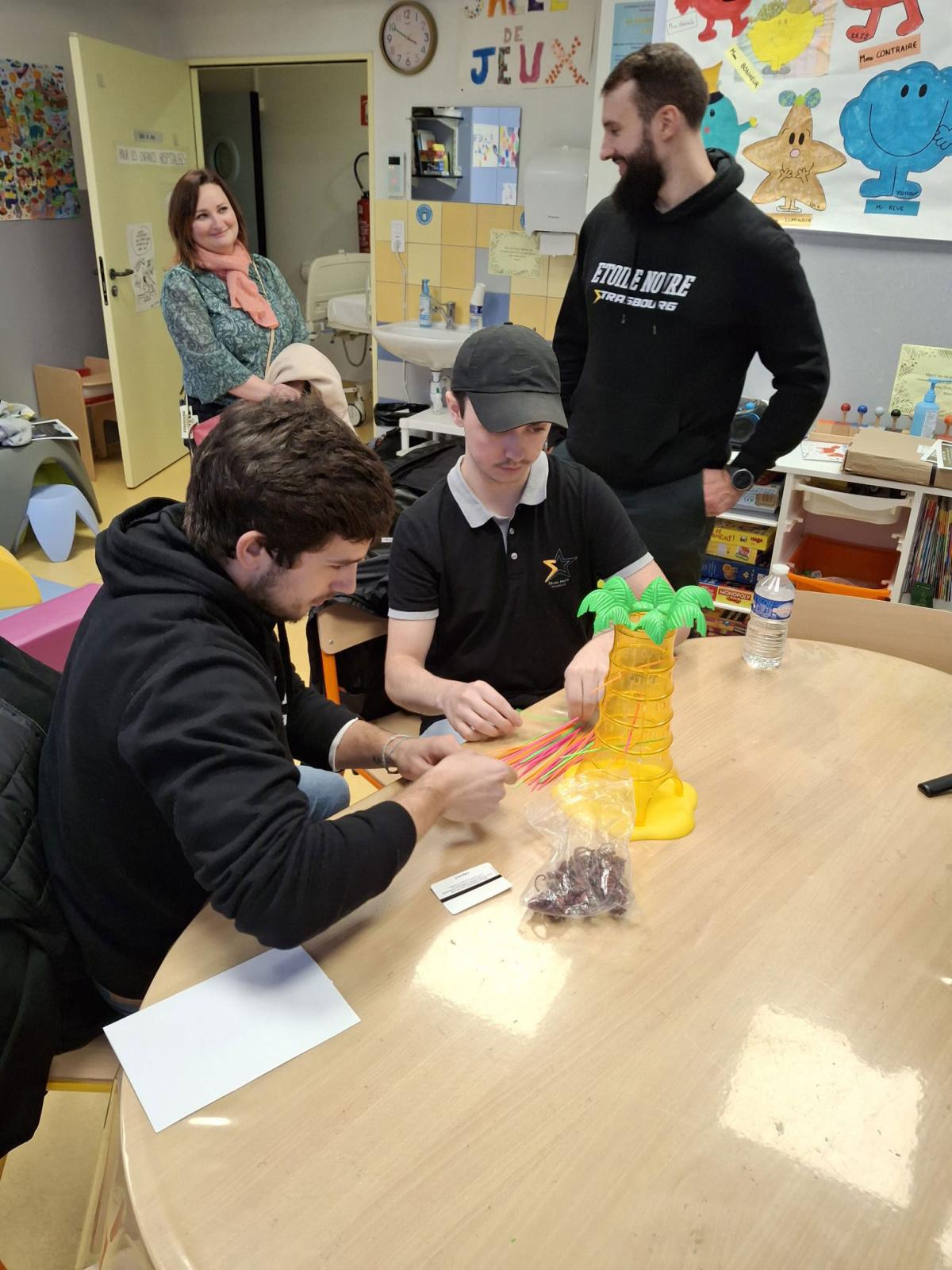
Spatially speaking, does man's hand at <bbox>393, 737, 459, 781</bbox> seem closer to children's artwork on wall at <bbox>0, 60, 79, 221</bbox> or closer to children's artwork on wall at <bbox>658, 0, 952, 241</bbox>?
children's artwork on wall at <bbox>658, 0, 952, 241</bbox>

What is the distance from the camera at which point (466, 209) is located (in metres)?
4.20

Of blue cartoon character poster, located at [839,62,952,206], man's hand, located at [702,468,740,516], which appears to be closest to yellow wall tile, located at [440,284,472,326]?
blue cartoon character poster, located at [839,62,952,206]

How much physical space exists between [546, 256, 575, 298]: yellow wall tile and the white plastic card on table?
355 centimetres

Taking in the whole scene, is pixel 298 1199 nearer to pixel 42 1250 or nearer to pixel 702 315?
pixel 42 1250

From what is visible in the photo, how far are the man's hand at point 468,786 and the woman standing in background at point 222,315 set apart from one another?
189cm

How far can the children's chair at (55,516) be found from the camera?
3.86m

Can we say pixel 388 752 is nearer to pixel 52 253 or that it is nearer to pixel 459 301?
pixel 459 301

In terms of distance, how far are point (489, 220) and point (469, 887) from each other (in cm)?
385

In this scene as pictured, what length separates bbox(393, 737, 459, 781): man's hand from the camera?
1.21 m

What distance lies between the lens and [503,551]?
1.60 m

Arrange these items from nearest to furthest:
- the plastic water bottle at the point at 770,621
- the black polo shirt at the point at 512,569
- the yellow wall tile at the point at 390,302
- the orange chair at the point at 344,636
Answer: the plastic water bottle at the point at 770,621 → the black polo shirt at the point at 512,569 → the orange chair at the point at 344,636 → the yellow wall tile at the point at 390,302

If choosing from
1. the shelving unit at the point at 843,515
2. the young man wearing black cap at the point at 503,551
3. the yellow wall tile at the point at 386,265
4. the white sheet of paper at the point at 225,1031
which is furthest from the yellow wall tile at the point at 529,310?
the white sheet of paper at the point at 225,1031

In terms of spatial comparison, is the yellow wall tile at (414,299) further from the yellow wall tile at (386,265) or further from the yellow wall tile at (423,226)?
the yellow wall tile at (423,226)

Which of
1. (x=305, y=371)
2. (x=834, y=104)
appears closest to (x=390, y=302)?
(x=305, y=371)
